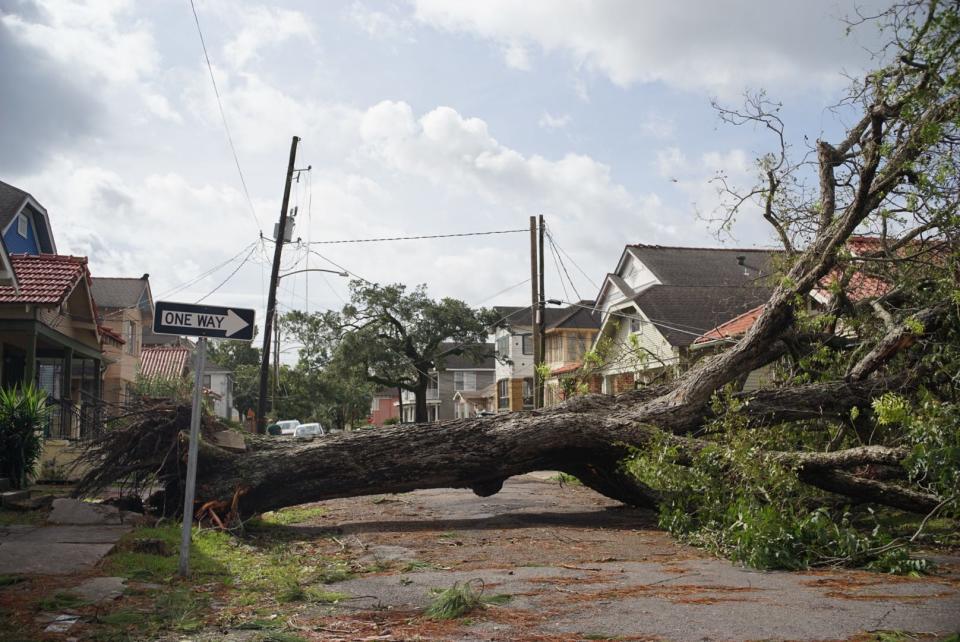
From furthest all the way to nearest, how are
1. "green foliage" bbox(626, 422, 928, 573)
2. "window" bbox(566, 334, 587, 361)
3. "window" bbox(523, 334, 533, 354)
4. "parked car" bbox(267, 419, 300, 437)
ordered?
"window" bbox(523, 334, 533, 354) < "window" bbox(566, 334, 587, 361) < "parked car" bbox(267, 419, 300, 437) < "green foliage" bbox(626, 422, 928, 573)

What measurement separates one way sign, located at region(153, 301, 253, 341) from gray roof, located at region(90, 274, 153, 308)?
3894 cm

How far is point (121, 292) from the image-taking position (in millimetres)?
46688

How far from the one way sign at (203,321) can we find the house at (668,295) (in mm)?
17263

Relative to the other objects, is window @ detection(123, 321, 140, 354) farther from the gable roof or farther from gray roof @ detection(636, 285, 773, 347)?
gray roof @ detection(636, 285, 773, 347)

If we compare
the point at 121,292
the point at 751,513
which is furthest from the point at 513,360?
the point at 751,513

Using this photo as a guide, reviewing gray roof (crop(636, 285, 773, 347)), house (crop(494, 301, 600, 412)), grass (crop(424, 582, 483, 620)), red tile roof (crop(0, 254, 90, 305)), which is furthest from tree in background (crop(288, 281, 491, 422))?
grass (crop(424, 582, 483, 620))

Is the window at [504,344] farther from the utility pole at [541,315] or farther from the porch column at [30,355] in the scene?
the porch column at [30,355]

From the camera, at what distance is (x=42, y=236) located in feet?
92.6

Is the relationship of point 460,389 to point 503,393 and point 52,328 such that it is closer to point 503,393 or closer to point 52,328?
point 503,393

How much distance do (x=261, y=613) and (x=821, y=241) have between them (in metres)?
8.19

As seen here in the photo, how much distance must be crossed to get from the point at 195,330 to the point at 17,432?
23.8 ft

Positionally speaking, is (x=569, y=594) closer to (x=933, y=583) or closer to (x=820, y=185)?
(x=933, y=583)

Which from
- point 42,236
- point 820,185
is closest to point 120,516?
point 820,185

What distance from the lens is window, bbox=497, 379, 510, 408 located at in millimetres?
60375
